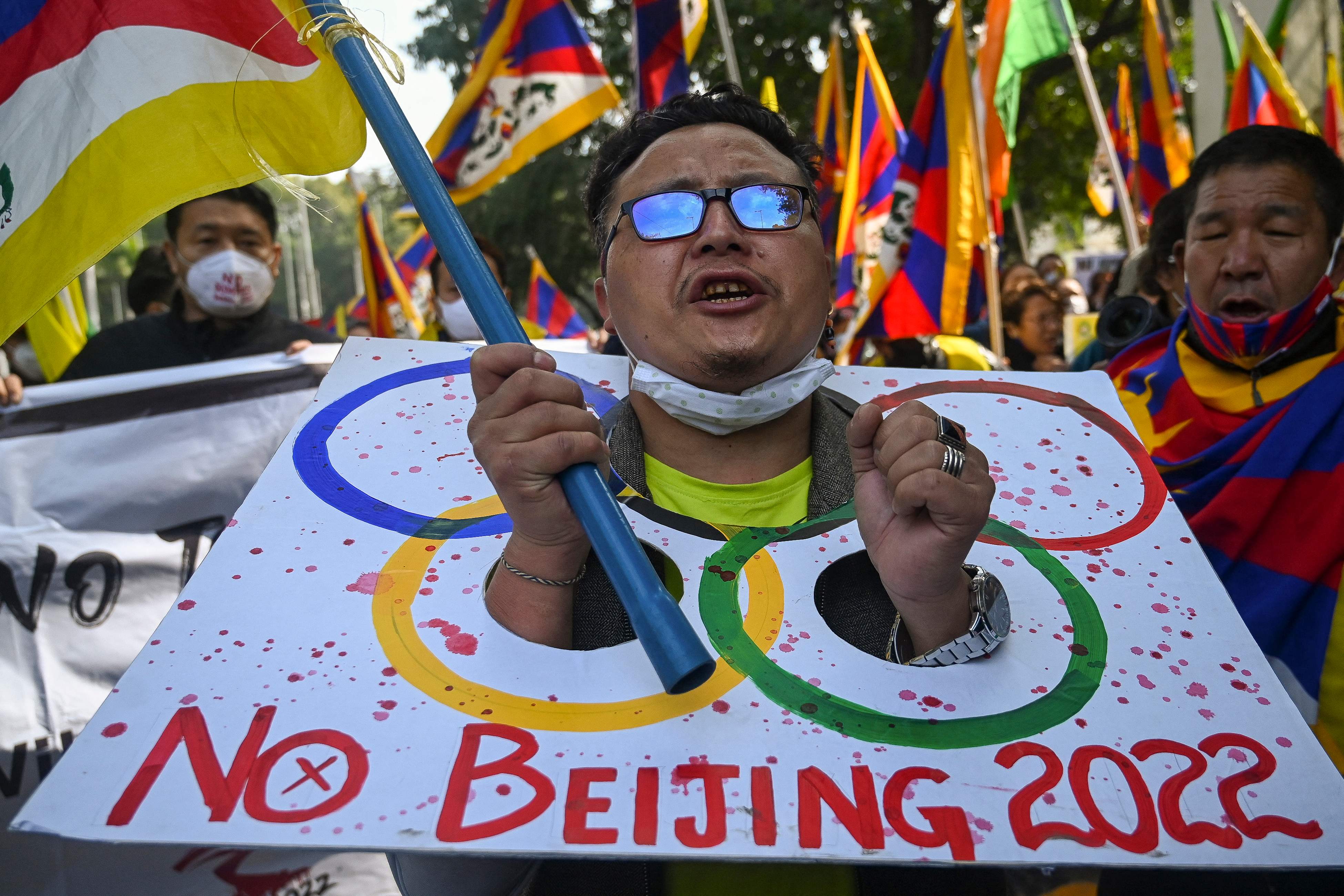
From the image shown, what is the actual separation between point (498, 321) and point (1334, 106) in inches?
198

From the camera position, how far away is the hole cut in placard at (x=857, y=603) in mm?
1435

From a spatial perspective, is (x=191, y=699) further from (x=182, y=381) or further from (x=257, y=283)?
(x=257, y=283)

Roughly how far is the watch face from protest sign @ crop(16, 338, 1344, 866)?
0.04 m

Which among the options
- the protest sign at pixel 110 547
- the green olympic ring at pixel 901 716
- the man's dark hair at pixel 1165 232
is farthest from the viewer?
the man's dark hair at pixel 1165 232

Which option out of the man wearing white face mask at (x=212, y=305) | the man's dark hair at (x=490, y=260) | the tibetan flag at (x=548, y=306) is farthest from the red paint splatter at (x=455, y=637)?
the tibetan flag at (x=548, y=306)

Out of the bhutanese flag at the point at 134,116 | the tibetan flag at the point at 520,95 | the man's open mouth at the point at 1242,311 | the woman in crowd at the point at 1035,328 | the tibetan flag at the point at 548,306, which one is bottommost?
the woman in crowd at the point at 1035,328

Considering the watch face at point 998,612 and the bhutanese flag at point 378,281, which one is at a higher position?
the bhutanese flag at point 378,281

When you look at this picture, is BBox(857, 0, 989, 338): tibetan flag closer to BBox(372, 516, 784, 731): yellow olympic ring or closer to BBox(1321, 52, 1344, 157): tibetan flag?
BBox(1321, 52, 1344, 157): tibetan flag

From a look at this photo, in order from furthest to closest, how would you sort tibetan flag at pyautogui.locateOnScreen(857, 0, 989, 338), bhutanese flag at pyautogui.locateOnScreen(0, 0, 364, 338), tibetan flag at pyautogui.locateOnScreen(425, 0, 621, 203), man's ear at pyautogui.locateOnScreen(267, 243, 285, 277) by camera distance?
tibetan flag at pyautogui.locateOnScreen(425, 0, 621, 203), tibetan flag at pyautogui.locateOnScreen(857, 0, 989, 338), man's ear at pyautogui.locateOnScreen(267, 243, 285, 277), bhutanese flag at pyautogui.locateOnScreen(0, 0, 364, 338)

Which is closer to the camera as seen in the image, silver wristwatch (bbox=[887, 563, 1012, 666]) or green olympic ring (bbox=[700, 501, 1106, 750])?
green olympic ring (bbox=[700, 501, 1106, 750])

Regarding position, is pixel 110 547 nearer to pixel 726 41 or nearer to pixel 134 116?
pixel 134 116

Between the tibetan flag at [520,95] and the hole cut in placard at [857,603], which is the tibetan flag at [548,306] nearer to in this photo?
the tibetan flag at [520,95]

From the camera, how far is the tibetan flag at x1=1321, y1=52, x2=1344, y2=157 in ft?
14.3

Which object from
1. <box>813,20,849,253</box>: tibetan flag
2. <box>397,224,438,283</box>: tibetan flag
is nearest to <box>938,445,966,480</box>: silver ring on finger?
<box>813,20,849,253</box>: tibetan flag
